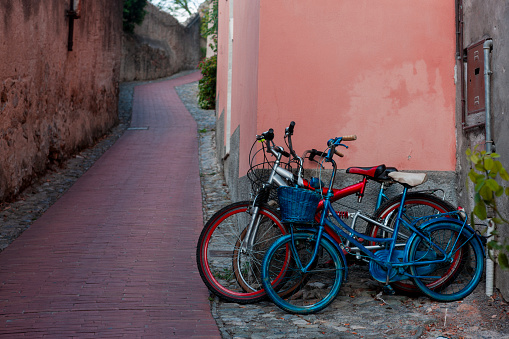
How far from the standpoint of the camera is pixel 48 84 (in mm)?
10469

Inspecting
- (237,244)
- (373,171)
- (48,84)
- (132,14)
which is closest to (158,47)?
(132,14)

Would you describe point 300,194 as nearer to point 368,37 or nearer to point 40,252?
point 368,37

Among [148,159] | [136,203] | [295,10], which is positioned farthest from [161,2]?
[295,10]

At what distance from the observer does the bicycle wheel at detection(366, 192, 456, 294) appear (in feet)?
14.6

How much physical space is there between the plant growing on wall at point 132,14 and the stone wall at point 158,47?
1.52 feet

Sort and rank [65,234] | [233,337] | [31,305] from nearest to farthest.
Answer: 1. [233,337]
2. [31,305]
3. [65,234]

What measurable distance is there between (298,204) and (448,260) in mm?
1210

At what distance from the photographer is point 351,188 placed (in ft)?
14.7

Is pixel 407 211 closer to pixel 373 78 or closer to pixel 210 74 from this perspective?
pixel 373 78

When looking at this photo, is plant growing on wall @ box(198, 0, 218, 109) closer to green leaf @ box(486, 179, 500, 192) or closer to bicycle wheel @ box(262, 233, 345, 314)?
bicycle wheel @ box(262, 233, 345, 314)

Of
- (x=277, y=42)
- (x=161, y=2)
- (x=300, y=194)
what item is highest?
(x=161, y=2)

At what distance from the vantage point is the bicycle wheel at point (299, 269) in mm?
4188

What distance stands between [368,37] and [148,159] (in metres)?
7.59

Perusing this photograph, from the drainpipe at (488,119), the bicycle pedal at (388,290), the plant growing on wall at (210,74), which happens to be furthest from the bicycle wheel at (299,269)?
the plant growing on wall at (210,74)
